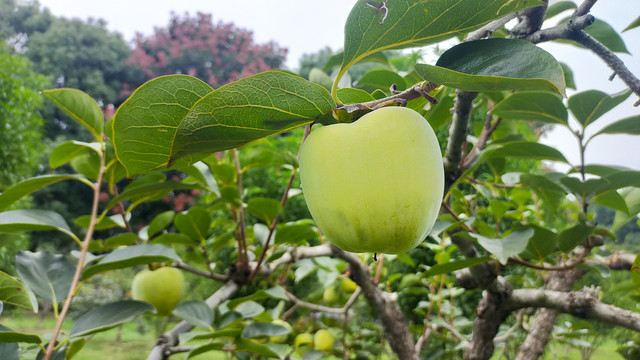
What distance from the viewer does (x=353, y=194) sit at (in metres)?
0.19

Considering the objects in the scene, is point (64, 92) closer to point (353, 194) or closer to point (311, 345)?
point (353, 194)

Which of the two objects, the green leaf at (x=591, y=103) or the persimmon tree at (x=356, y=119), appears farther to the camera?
the green leaf at (x=591, y=103)

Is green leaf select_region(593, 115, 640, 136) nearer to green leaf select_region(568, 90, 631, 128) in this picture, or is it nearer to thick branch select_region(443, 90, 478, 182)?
green leaf select_region(568, 90, 631, 128)

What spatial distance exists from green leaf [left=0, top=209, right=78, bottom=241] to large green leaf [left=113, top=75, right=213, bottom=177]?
0.27m

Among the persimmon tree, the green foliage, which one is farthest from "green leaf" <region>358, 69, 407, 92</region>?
the green foliage

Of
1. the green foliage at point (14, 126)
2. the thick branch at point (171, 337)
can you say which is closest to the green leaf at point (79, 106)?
the thick branch at point (171, 337)

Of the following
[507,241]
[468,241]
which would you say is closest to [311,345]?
[468,241]

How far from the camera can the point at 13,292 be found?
14.0 inches

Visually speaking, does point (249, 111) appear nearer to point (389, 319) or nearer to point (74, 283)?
point (74, 283)

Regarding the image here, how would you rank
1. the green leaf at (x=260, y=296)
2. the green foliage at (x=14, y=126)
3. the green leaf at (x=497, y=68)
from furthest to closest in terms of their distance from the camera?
the green foliage at (x=14, y=126), the green leaf at (x=260, y=296), the green leaf at (x=497, y=68)

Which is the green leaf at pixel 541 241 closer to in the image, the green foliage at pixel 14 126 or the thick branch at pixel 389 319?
the thick branch at pixel 389 319

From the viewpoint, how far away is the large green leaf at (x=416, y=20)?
0.55 ft

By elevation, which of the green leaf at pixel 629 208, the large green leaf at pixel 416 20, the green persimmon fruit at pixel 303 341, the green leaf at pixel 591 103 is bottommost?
the green persimmon fruit at pixel 303 341

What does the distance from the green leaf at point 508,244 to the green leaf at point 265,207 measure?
303 millimetres
